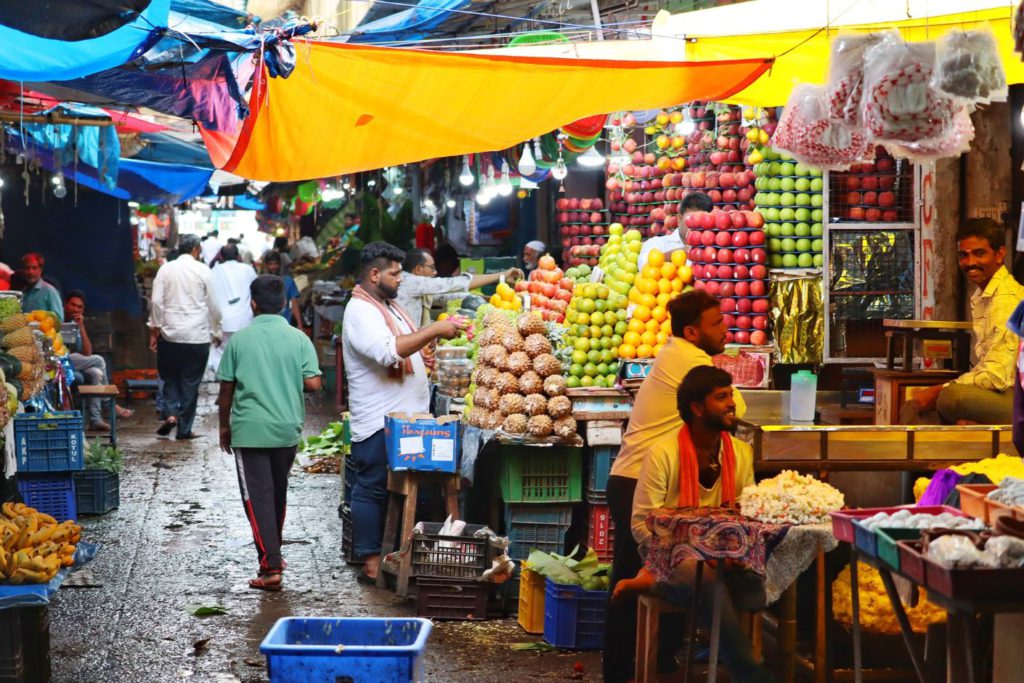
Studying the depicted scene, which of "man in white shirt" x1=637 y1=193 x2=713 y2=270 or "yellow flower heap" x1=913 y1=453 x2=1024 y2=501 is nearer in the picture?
"yellow flower heap" x1=913 y1=453 x2=1024 y2=501

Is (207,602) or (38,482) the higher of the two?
(38,482)

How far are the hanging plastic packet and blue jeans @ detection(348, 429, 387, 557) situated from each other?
3.70 metres

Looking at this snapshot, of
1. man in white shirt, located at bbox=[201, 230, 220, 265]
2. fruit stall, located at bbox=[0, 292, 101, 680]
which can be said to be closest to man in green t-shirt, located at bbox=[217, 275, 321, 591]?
fruit stall, located at bbox=[0, 292, 101, 680]

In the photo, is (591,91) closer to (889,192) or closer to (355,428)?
(355,428)

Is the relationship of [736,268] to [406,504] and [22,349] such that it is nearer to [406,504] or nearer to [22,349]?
[406,504]

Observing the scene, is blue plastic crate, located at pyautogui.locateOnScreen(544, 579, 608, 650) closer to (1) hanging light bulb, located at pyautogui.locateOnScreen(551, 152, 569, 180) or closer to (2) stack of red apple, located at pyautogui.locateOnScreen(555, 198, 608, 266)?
(1) hanging light bulb, located at pyautogui.locateOnScreen(551, 152, 569, 180)

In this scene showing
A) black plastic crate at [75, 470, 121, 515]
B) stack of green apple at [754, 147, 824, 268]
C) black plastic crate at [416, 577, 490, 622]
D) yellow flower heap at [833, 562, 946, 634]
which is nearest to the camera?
yellow flower heap at [833, 562, 946, 634]

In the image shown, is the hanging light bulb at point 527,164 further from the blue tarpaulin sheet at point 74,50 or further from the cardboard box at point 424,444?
the blue tarpaulin sheet at point 74,50

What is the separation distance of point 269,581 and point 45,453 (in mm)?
2740

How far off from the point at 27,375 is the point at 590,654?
15.4 feet

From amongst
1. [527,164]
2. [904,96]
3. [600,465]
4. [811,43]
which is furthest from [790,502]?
[527,164]

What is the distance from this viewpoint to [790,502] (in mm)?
4977

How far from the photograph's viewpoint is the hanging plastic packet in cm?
577

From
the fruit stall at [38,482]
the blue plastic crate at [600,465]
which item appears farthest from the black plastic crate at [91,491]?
the blue plastic crate at [600,465]
